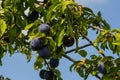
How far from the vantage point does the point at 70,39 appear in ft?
16.6

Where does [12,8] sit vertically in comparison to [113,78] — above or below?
above

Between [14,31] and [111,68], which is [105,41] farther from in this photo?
[14,31]

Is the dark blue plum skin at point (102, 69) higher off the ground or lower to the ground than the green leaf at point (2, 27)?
lower

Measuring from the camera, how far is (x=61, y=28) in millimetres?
4711

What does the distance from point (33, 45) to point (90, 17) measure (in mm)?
1094

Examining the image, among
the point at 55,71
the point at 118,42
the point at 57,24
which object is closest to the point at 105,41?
the point at 118,42

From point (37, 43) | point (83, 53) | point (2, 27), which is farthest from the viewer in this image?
point (83, 53)

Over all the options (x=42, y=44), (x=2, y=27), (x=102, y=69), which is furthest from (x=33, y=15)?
(x=102, y=69)

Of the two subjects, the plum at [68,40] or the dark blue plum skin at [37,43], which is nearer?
the dark blue plum skin at [37,43]

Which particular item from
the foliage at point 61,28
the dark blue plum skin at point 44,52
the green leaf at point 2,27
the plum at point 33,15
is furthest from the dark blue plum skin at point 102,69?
the green leaf at point 2,27

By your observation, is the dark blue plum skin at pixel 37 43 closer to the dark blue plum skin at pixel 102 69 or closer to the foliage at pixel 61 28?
the foliage at pixel 61 28

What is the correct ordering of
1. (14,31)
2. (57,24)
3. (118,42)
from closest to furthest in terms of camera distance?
(118,42)
(57,24)
(14,31)

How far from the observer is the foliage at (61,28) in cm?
466

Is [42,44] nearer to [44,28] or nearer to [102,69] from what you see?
[44,28]
